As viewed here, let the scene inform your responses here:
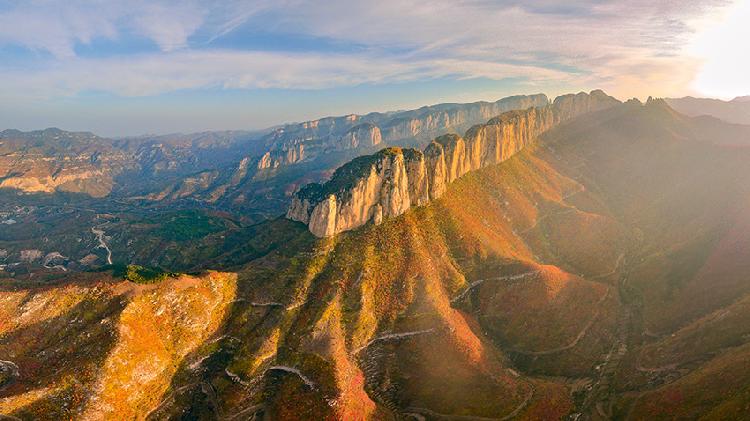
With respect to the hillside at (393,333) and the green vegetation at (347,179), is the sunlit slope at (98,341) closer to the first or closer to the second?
the hillside at (393,333)

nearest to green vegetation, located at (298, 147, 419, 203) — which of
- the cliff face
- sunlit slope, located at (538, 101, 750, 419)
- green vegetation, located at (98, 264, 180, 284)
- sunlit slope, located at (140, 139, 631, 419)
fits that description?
the cliff face

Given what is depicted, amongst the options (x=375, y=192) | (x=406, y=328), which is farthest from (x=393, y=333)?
(x=375, y=192)

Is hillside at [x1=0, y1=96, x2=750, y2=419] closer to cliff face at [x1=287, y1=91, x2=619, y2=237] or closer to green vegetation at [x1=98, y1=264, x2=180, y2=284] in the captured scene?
green vegetation at [x1=98, y1=264, x2=180, y2=284]

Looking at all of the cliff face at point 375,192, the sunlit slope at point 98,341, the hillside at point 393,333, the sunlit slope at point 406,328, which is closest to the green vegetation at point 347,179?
the cliff face at point 375,192

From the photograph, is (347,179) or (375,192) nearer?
(375,192)

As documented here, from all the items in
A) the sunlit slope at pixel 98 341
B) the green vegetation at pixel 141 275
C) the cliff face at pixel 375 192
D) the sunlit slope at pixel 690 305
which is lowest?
the sunlit slope at pixel 690 305

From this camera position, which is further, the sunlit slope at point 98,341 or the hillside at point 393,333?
the hillside at point 393,333

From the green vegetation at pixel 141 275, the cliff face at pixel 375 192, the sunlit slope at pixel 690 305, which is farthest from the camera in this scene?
the cliff face at pixel 375 192

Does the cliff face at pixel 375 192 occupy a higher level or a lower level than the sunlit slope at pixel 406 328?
higher

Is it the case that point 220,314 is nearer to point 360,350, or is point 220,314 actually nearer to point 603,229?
point 360,350

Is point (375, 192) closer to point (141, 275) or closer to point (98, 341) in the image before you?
point (141, 275)

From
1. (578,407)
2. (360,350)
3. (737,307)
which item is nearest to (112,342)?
(360,350)

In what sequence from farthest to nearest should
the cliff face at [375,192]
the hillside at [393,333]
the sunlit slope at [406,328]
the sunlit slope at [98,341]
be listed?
the cliff face at [375,192] → the sunlit slope at [406,328] → the hillside at [393,333] → the sunlit slope at [98,341]
